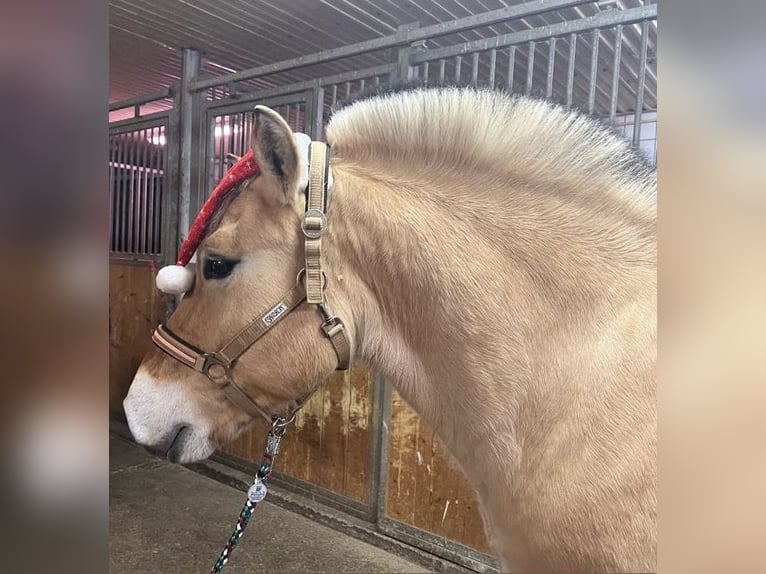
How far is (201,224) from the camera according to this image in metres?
0.69

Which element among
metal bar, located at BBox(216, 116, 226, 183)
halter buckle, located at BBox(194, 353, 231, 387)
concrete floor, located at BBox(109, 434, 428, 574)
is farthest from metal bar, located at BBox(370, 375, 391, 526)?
halter buckle, located at BBox(194, 353, 231, 387)

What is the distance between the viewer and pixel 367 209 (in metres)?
0.66

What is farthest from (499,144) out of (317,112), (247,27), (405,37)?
(317,112)

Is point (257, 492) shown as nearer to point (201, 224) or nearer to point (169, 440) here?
point (169, 440)

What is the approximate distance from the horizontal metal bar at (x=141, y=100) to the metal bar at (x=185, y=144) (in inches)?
2.0

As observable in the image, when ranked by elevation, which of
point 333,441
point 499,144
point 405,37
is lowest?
point 333,441

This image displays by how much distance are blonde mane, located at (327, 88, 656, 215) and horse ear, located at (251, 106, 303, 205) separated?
4.5 inches

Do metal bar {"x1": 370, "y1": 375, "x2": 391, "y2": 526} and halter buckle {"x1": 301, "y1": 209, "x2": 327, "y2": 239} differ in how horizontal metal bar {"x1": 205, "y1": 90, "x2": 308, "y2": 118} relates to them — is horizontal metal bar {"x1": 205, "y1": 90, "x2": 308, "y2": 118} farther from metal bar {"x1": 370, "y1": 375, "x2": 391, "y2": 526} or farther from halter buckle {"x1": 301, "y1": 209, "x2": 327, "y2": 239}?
halter buckle {"x1": 301, "y1": 209, "x2": 327, "y2": 239}

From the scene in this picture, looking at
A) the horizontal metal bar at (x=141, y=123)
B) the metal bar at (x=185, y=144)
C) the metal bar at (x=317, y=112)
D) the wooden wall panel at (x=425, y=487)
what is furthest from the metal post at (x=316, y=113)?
the wooden wall panel at (x=425, y=487)

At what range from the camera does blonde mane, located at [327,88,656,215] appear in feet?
2.15

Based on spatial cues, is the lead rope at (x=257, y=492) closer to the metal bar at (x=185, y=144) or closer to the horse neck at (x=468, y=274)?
the horse neck at (x=468, y=274)

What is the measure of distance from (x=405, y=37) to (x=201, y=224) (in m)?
0.94
